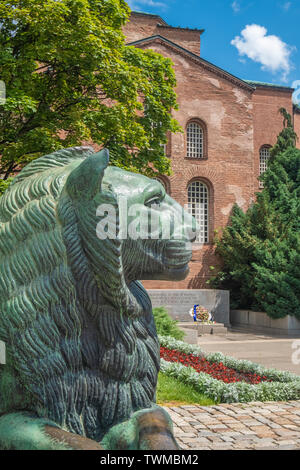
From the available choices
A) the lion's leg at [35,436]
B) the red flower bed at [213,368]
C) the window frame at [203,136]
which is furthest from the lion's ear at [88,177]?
the window frame at [203,136]

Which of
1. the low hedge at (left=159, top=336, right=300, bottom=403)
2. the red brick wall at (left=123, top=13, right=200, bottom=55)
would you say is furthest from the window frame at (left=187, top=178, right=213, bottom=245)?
the low hedge at (left=159, top=336, right=300, bottom=403)

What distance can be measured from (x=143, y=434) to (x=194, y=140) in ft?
76.0

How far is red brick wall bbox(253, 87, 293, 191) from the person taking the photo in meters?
28.5

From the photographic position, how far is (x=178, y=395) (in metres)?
7.23

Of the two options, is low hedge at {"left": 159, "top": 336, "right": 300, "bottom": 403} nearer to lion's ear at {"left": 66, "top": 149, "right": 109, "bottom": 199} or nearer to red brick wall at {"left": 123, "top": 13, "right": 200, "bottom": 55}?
lion's ear at {"left": 66, "top": 149, "right": 109, "bottom": 199}

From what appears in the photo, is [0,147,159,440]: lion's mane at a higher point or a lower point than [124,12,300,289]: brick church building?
lower

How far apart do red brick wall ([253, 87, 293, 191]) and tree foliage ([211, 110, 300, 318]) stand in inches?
274

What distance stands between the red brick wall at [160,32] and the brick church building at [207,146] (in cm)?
627

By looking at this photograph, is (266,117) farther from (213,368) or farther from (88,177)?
(88,177)

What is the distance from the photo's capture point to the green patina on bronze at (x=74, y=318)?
1.59 metres

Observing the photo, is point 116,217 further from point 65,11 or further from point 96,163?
point 65,11

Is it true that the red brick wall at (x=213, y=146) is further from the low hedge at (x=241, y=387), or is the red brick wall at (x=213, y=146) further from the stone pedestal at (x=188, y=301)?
the low hedge at (x=241, y=387)

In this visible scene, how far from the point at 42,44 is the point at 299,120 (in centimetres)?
2421
